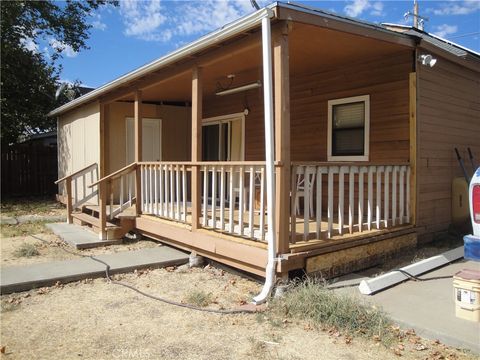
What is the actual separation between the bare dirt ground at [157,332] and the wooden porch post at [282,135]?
0.84 meters

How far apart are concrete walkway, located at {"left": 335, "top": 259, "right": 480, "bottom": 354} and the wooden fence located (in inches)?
521

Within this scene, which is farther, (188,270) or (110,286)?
(188,270)

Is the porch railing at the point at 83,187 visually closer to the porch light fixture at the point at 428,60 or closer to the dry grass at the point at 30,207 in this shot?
the dry grass at the point at 30,207

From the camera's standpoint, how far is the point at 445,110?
6.57 metres

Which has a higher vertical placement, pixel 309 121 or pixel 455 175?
pixel 309 121

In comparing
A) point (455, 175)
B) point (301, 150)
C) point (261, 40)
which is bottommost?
point (455, 175)

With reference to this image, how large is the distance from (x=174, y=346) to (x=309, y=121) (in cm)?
508

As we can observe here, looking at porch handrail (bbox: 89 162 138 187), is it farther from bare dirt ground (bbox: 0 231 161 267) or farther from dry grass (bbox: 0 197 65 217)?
dry grass (bbox: 0 197 65 217)

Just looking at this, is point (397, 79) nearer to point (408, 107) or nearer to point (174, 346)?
point (408, 107)

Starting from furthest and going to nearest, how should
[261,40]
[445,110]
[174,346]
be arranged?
1. [445,110]
2. [261,40]
3. [174,346]

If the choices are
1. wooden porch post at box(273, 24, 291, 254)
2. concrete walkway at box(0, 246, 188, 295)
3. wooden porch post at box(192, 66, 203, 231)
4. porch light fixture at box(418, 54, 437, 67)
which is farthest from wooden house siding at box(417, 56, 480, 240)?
concrete walkway at box(0, 246, 188, 295)

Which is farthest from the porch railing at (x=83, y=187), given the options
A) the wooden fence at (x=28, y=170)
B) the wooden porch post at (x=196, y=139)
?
the wooden fence at (x=28, y=170)

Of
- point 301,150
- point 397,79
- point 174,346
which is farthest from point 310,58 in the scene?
point 174,346

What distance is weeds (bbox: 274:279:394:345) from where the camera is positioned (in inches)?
136
